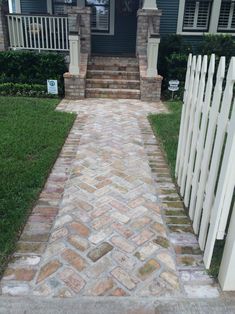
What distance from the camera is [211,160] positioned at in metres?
2.28

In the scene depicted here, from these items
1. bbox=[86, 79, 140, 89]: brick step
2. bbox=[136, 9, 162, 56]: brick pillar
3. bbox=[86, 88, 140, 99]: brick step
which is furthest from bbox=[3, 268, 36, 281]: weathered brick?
bbox=[136, 9, 162, 56]: brick pillar

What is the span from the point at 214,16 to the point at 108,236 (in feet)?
32.0

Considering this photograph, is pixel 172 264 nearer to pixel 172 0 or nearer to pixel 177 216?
pixel 177 216

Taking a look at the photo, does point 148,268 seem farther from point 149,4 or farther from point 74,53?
point 149,4

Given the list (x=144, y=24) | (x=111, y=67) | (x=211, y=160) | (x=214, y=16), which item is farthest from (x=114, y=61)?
(x=211, y=160)

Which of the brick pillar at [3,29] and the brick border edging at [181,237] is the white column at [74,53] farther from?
the brick border edging at [181,237]

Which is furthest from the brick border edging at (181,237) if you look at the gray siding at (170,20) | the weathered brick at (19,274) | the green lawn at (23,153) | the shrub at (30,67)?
the gray siding at (170,20)

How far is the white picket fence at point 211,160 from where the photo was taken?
196 cm

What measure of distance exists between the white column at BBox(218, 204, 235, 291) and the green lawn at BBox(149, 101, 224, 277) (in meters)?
0.14

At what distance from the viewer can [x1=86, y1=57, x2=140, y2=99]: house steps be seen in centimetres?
820

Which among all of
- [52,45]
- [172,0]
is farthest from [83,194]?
[172,0]

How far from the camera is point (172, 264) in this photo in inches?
88.5

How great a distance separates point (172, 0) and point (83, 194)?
9.02 metres

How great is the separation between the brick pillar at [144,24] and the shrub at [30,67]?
2697 mm
